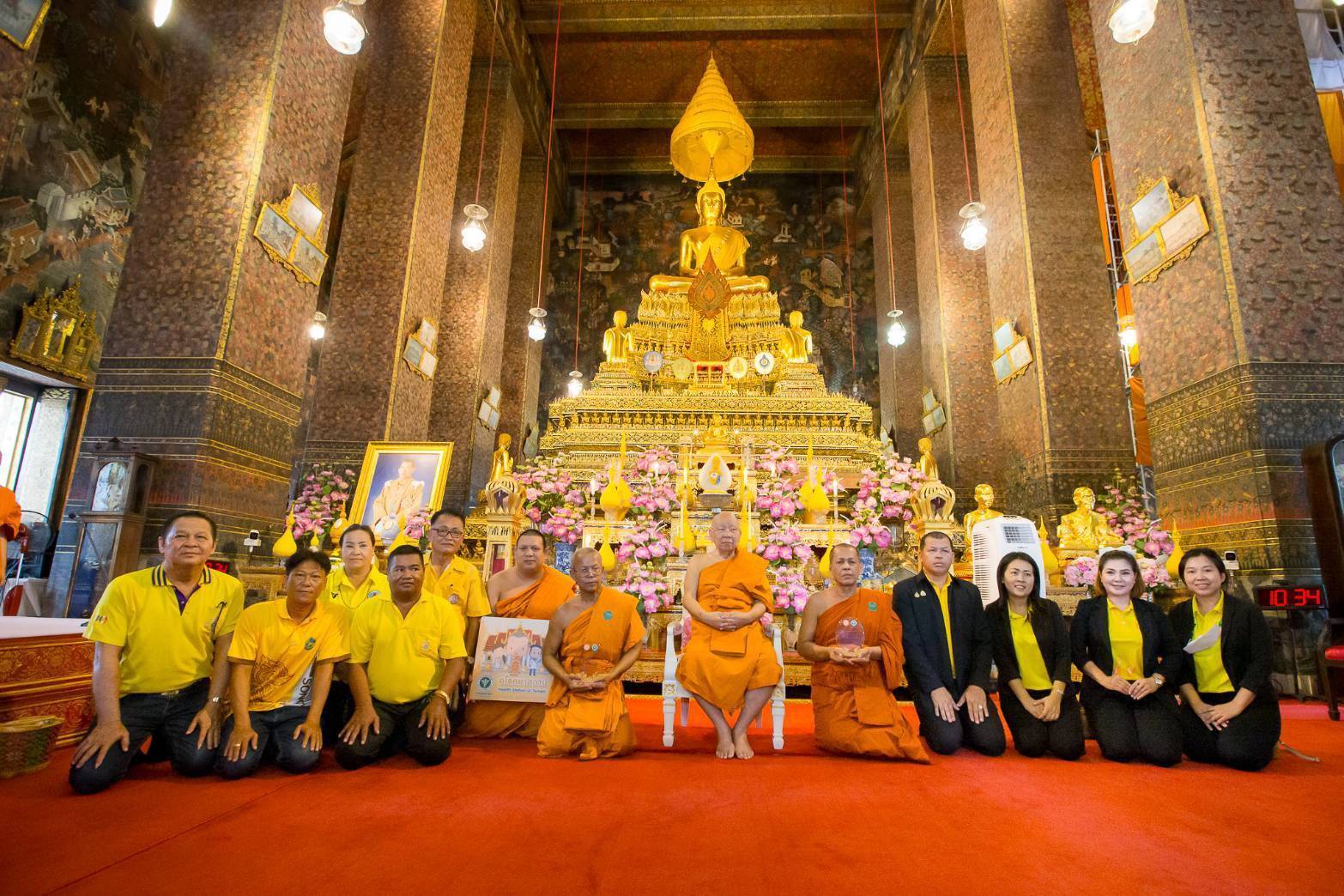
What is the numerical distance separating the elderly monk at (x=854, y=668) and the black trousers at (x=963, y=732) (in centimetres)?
15

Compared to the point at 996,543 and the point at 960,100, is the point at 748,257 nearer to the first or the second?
the point at 960,100

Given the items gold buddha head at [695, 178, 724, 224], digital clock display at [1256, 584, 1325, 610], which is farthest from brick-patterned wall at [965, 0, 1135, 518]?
gold buddha head at [695, 178, 724, 224]

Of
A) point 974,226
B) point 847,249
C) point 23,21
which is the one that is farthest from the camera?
point 847,249

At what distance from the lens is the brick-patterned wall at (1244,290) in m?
4.73

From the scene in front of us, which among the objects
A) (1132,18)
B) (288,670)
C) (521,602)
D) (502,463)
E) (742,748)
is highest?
(1132,18)

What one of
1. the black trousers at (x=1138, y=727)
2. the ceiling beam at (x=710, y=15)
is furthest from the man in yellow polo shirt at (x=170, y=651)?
the ceiling beam at (x=710, y=15)

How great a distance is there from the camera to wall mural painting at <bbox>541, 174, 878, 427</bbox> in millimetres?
16047

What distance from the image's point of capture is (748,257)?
1667cm

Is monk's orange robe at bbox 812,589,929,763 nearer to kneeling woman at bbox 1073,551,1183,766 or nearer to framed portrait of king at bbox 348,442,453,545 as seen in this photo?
kneeling woman at bbox 1073,551,1183,766

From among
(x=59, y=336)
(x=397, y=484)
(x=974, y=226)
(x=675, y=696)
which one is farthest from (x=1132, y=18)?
(x=59, y=336)

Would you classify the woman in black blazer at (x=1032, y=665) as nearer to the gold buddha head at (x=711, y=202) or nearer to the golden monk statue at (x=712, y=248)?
the golden monk statue at (x=712, y=248)

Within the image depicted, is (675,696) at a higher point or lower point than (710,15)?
lower

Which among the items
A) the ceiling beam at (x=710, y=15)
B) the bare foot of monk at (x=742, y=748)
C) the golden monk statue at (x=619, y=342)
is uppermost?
the ceiling beam at (x=710, y=15)

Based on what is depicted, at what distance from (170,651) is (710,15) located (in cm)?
1390
